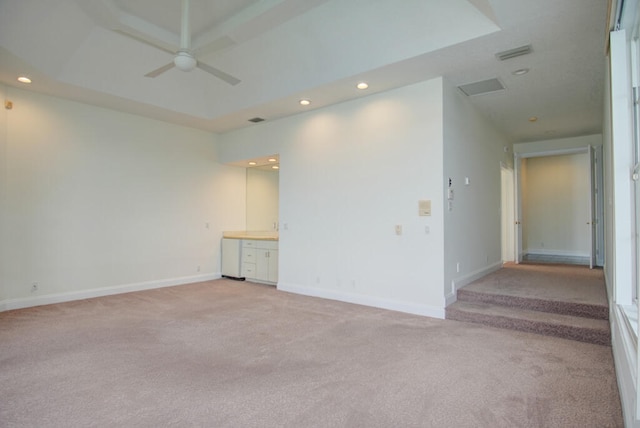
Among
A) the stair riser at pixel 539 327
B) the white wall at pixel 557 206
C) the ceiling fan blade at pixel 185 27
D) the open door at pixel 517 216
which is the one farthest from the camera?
the white wall at pixel 557 206

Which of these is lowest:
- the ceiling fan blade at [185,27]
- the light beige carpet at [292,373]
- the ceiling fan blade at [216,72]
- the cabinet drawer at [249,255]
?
the light beige carpet at [292,373]

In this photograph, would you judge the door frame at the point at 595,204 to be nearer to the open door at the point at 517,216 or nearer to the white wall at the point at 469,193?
the open door at the point at 517,216

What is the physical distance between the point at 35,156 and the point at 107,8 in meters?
2.35

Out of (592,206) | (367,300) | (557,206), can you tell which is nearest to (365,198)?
(367,300)

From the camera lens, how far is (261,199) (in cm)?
770

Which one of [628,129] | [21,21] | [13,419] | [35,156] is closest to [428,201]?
[628,129]

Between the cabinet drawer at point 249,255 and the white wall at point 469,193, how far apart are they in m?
3.61

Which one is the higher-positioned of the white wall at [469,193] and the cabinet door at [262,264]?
the white wall at [469,193]

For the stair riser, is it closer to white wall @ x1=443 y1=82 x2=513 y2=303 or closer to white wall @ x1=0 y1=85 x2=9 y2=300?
white wall @ x1=443 y1=82 x2=513 y2=303

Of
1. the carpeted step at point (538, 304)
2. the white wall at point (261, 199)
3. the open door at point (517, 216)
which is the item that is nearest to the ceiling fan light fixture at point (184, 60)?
the carpeted step at point (538, 304)

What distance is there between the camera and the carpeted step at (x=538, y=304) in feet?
11.8

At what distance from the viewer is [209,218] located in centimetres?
681

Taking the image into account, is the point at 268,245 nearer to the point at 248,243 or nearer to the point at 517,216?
the point at 248,243

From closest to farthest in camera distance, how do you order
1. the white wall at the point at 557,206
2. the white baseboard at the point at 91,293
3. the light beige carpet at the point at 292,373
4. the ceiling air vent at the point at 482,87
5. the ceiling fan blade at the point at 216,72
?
the light beige carpet at the point at 292,373 → the ceiling fan blade at the point at 216,72 → the ceiling air vent at the point at 482,87 → the white baseboard at the point at 91,293 → the white wall at the point at 557,206
